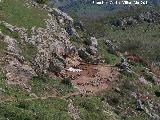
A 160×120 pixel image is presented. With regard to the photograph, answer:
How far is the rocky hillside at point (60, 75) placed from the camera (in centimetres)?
5106

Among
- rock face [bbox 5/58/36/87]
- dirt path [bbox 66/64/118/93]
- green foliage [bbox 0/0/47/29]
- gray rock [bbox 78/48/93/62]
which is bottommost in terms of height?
dirt path [bbox 66/64/118/93]

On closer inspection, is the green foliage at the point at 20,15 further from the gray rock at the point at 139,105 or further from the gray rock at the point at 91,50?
the gray rock at the point at 139,105

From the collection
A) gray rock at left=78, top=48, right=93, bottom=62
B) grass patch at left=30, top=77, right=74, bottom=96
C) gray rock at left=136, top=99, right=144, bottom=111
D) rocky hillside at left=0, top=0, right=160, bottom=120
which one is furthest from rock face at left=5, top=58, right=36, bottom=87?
gray rock at left=78, top=48, right=93, bottom=62

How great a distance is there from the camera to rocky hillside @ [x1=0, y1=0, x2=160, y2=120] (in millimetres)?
51062

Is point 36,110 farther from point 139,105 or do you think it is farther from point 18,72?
point 139,105

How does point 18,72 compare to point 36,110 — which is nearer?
point 36,110

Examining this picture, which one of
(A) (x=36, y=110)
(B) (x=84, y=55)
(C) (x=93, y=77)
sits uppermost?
(A) (x=36, y=110)

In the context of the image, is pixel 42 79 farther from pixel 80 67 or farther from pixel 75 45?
pixel 75 45

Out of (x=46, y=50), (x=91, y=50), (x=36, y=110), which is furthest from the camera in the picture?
(x=91, y=50)

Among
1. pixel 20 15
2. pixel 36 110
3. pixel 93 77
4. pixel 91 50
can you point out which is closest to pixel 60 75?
pixel 93 77

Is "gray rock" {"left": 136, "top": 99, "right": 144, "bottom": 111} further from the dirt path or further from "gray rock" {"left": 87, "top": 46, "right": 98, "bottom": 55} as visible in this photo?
"gray rock" {"left": 87, "top": 46, "right": 98, "bottom": 55}

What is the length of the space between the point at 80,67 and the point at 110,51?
50.9ft

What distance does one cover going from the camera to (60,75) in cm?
6375

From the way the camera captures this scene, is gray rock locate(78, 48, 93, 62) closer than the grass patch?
No
